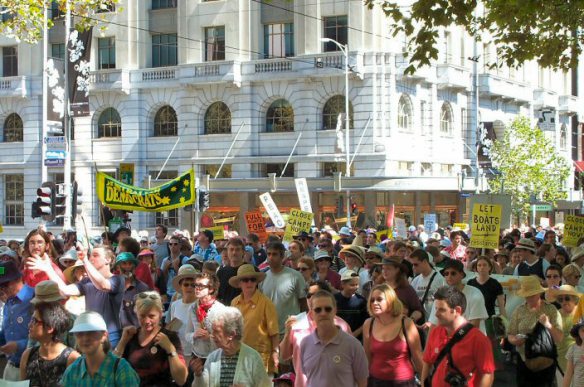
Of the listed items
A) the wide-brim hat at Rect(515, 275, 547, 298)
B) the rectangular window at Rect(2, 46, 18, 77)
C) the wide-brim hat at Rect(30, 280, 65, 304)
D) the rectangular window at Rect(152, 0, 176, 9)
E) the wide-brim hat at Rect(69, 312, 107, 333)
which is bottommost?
the wide-brim hat at Rect(515, 275, 547, 298)

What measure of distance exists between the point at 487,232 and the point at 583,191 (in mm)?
49547

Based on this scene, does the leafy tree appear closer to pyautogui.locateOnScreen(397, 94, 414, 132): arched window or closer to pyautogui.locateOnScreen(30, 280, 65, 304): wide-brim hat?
pyautogui.locateOnScreen(397, 94, 414, 132): arched window

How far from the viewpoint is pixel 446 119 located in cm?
5034

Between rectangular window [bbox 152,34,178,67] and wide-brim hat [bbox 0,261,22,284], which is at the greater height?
rectangular window [bbox 152,34,178,67]

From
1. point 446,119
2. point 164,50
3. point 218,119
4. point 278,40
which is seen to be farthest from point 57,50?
point 446,119

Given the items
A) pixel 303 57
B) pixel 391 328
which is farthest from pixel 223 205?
pixel 391 328

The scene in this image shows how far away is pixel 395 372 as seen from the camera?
852 cm

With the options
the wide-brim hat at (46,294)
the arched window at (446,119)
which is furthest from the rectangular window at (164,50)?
the wide-brim hat at (46,294)

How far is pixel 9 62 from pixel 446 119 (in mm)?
20922

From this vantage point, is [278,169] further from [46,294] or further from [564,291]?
[46,294]

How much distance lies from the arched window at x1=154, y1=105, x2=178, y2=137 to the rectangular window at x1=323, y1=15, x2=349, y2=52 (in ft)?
26.6

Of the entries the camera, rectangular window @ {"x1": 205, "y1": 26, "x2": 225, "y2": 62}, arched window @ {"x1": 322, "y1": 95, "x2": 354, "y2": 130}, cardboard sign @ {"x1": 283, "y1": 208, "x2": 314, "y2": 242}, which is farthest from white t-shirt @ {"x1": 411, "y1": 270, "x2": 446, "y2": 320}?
rectangular window @ {"x1": 205, "y1": 26, "x2": 225, "y2": 62}

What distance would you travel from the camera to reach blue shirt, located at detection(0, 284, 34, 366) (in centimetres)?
893

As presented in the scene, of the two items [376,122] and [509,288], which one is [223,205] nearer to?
[376,122]
